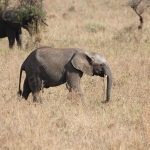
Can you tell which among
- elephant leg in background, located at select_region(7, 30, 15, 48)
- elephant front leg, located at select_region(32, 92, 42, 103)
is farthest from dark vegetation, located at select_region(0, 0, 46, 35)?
elephant front leg, located at select_region(32, 92, 42, 103)

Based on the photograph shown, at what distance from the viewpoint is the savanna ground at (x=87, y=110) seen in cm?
634

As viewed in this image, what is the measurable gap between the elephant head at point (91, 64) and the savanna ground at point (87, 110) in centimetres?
54

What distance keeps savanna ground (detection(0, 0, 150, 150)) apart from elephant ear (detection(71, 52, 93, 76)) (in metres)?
0.56

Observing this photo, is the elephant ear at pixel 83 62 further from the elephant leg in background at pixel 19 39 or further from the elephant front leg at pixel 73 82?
the elephant leg in background at pixel 19 39

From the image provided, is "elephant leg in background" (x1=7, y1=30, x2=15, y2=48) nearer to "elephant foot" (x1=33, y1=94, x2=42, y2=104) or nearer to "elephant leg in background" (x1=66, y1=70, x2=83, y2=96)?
"elephant foot" (x1=33, y1=94, x2=42, y2=104)

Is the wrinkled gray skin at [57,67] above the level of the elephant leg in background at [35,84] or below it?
above

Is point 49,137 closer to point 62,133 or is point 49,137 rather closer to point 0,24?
point 62,133

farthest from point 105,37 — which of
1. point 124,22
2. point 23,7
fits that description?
point 124,22

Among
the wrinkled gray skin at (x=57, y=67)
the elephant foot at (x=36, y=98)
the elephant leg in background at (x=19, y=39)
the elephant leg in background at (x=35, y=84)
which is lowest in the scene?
the elephant leg in background at (x=19, y=39)

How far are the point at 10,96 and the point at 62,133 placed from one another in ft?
8.77

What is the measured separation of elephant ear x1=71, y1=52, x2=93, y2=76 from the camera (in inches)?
346

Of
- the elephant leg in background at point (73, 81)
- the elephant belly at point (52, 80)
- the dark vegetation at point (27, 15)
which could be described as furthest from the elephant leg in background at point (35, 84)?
the dark vegetation at point (27, 15)

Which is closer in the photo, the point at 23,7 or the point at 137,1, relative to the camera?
the point at 23,7

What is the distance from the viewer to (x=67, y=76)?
8836 millimetres
